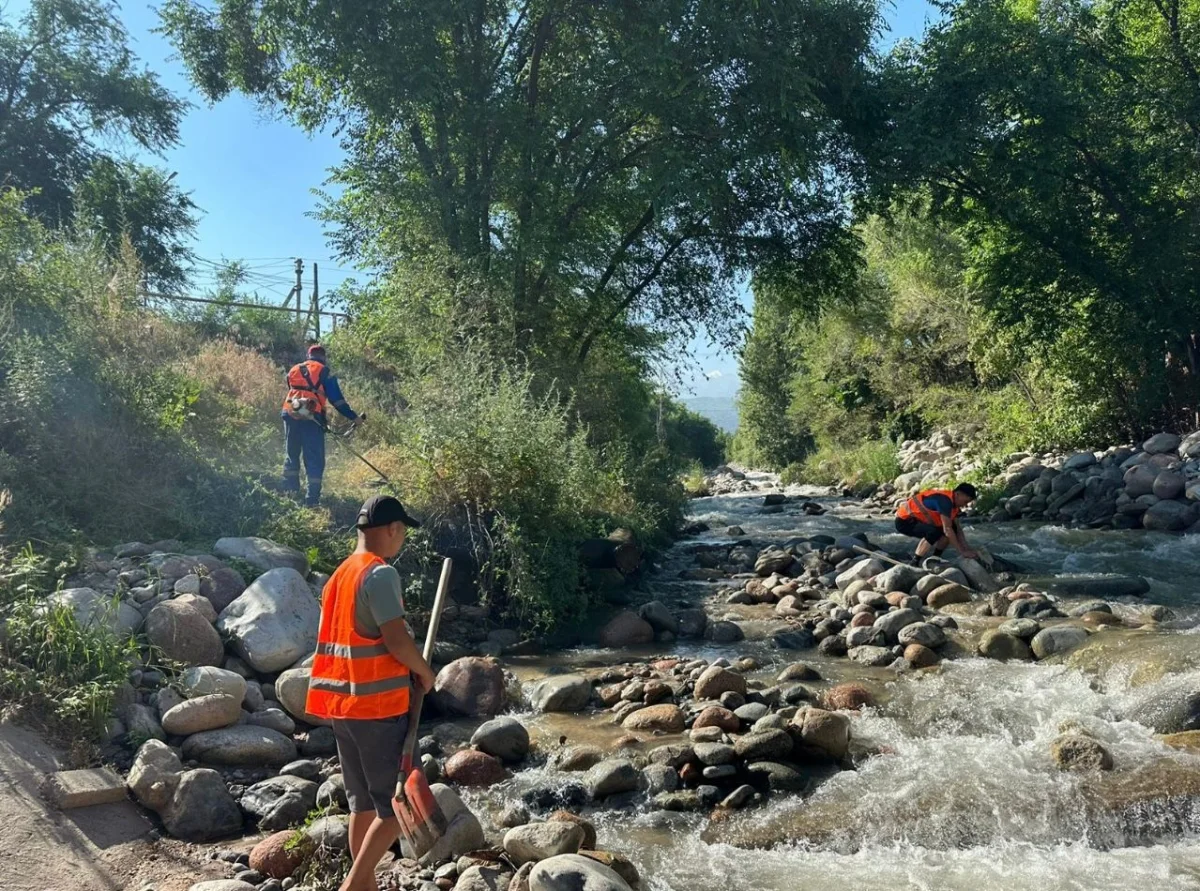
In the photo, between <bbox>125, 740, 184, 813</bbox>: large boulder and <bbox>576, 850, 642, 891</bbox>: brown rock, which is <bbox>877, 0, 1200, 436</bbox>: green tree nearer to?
<bbox>576, 850, 642, 891</bbox>: brown rock

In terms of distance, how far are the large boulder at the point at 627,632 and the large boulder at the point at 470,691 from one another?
7.92ft

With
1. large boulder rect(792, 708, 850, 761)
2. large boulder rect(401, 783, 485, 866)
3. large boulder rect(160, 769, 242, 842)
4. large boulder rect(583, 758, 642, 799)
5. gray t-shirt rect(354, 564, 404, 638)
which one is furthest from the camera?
large boulder rect(792, 708, 850, 761)

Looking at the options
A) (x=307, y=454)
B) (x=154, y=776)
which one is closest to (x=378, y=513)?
(x=154, y=776)

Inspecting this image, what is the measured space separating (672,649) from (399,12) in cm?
1047

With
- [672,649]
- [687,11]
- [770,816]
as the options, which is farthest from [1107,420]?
[770,816]

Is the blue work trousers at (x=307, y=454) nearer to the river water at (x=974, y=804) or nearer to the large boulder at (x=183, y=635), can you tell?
the large boulder at (x=183, y=635)

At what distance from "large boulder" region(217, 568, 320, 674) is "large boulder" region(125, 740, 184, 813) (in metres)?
1.60

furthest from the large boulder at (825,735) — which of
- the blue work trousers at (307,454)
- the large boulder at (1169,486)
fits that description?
the large boulder at (1169,486)

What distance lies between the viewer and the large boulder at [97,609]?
6.28m

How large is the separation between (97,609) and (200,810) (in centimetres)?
206

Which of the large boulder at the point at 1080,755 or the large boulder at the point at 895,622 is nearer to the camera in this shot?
the large boulder at the point at 1080,755

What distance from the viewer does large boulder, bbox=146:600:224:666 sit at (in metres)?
6.73

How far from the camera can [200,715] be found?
6.03m

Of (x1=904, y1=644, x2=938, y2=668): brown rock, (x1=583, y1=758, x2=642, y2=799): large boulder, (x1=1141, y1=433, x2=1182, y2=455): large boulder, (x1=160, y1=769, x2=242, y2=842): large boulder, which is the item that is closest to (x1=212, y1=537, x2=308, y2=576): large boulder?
→ (x1=160, y1=769, x2=242, y2=842): large boulder
